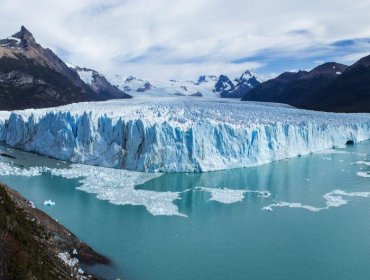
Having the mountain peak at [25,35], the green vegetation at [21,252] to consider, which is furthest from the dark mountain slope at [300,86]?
the green vegetation at [21,252]

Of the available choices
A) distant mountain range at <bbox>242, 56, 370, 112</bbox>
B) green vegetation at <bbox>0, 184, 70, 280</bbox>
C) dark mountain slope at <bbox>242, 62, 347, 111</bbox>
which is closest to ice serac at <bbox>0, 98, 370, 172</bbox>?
green vegetation at <bbox>0, 184, 70, 280</bbox>

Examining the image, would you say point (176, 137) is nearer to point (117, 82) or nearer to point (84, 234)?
point (84, 234)

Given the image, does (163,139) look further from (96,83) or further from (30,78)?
(96,83)

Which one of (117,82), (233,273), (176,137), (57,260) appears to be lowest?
(233,273)

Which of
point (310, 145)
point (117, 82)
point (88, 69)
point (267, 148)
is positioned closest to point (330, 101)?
point (310, 145)

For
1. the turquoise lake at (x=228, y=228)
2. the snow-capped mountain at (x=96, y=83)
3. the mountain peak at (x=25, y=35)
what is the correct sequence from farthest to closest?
the snow-capped mountain at (x=96, y=83) < the mountain peak at (x=25, y=35) < the turquoise lake at (x=228, y=228)

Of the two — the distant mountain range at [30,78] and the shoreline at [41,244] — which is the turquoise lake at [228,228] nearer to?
the shoreline at [41,244]
